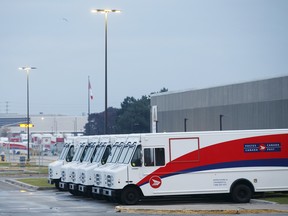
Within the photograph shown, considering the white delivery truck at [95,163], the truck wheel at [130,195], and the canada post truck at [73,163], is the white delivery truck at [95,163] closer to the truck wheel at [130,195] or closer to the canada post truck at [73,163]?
the canada post truck at [73,163]

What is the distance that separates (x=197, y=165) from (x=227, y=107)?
23.8 m

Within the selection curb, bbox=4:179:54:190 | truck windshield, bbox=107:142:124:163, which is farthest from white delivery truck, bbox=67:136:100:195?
curb, bbox=4:179:54:190

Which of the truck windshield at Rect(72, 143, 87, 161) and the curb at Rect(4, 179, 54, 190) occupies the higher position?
the truck windshield at Rect(72, 143, 87, 161)

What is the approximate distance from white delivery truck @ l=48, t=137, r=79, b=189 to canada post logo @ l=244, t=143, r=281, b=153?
9.70 meters

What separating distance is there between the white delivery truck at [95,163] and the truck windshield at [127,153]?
164 cm

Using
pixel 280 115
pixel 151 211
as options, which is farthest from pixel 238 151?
pixel 280 115

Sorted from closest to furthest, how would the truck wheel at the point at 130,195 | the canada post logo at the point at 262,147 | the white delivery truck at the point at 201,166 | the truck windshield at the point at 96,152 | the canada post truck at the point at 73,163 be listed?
the truck wheel at the point at 130,195 < the white delivery truck at the point at 201,166 < the canada post logo at the point at 262,147 < the truck windshield at the point at 96,152 < the canada post truck at the point at 73,163

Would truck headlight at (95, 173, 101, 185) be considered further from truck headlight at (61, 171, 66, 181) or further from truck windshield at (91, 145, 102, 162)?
truck headlight at (61, 171, 66, 181)

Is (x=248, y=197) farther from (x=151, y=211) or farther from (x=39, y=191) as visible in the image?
(x=39, y=191)

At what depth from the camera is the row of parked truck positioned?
1140 inches

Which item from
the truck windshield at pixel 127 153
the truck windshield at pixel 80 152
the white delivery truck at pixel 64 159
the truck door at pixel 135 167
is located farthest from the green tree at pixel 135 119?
the truck door at pixel 135 167

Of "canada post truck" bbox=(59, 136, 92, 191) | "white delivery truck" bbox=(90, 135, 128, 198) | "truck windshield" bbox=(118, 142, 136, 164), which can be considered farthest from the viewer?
"canada post truck" bbox=(59, 136, 92, 191)

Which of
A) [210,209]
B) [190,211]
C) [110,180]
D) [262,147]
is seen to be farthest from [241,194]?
[110,180]

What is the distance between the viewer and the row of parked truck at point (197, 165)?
29.0 m
